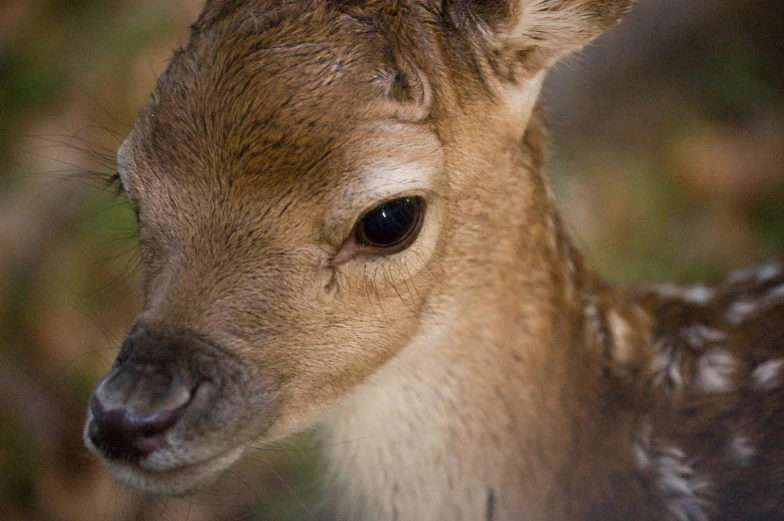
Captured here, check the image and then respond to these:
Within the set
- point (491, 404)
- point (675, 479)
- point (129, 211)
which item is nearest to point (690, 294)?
point (675, 479)

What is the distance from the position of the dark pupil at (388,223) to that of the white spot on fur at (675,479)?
1.15m

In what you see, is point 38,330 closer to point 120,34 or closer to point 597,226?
point 120,34

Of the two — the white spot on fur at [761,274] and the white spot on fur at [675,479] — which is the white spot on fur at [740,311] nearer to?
the white spot on fur at [761,274]

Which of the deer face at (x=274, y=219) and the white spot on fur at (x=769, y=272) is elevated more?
the deer face at (x=274, y=219)

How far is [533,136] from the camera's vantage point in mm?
2832

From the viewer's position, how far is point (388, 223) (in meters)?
2.32

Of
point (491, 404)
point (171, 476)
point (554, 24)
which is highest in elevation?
point (554, 24)

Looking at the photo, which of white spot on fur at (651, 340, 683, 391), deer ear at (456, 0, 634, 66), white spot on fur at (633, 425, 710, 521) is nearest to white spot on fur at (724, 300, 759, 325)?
white spot on fur at (651, 340, 683, 391)

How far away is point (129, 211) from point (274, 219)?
276 cm

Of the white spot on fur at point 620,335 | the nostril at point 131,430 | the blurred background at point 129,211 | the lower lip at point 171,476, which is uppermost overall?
the nostril at point 131,430

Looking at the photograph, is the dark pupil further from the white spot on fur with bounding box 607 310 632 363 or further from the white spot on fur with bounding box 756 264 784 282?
the white spot on fur with bounding box 756 264 784 282

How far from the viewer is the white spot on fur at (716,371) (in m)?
3.13

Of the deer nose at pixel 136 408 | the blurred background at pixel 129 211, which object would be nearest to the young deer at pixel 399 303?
the deer nose at pixel 136 408

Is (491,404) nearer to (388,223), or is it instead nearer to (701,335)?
Result: (388,223)
